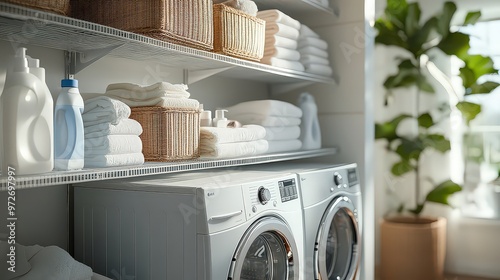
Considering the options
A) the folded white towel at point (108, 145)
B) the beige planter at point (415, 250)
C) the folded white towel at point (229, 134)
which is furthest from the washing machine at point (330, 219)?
the beige planter at point (415, 250)

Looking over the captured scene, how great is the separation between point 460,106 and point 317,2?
1.44 meters

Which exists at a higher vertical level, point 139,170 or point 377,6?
point 377,6

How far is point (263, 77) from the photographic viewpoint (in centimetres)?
284

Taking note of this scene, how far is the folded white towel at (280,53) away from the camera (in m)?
2.53

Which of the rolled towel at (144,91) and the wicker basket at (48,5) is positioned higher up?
the wicker basket at (48,5)

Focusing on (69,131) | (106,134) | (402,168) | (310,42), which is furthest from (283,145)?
(402,168)

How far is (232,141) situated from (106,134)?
65 cm

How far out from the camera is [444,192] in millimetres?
3594

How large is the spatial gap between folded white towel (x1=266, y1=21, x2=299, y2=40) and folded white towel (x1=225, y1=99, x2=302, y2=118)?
0.35m

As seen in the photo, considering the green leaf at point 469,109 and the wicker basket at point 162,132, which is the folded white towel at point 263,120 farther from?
the green leaf at point 469,109

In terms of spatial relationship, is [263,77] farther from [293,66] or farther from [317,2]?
[317,2]

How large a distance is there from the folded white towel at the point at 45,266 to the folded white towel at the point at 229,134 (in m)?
0.72

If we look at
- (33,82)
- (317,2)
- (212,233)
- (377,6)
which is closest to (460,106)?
(377,6)

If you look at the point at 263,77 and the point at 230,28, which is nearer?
the point at 230,28
